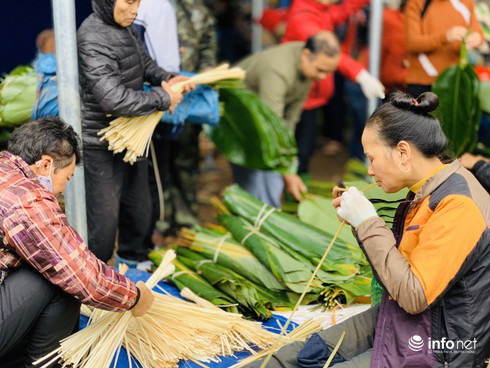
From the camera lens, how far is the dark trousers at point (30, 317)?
94.9 inches

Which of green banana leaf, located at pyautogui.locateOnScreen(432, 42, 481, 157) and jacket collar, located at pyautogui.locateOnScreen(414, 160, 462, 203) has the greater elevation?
jacket collar, located at pyautogui.locateOnScreen(414, 160, 462, 203)

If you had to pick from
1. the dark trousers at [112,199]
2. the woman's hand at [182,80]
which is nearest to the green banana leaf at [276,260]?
the dark trousers at [112,199]

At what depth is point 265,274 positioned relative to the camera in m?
3.42

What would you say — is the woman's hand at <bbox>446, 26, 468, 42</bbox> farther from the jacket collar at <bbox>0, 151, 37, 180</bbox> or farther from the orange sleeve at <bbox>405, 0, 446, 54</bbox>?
the jacket collar at <bbox>0, 151, 37, 180</bbox>

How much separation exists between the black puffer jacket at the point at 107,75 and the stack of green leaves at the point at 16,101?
429mm

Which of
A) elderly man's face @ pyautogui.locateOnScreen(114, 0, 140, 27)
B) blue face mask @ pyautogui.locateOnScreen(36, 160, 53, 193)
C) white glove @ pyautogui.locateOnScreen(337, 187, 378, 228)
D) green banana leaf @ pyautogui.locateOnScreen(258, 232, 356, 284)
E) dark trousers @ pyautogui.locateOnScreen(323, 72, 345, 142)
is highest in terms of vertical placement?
elderly man's face @ pyautogui.locateOnScreen(114, 0, 140, 27)

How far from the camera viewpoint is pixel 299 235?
362 centimetres

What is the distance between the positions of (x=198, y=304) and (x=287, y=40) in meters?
2.41

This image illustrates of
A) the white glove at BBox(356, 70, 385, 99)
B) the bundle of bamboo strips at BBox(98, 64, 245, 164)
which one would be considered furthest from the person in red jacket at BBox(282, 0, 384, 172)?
the bundle of bamboo strips at BBox(98, 64, 245, 164)

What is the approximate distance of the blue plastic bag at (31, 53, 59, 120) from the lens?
11.1 feet

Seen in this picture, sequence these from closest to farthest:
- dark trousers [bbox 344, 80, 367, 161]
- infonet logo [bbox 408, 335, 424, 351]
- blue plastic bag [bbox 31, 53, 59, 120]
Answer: infonet logo [bbox 408, 335, 424, 351] < blue plastic bag [bbox 31, 53, 59, 120] < dark trousers [bbox 344, 80, 367, 161]

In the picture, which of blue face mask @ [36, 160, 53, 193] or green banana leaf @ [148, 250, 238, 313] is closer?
blue face mask @ [36, 160, 53, 193]

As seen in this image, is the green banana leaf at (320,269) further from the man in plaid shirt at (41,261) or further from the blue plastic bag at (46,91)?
the blue plastic bag at (46,91)

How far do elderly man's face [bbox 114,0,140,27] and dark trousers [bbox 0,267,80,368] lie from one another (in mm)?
1267
